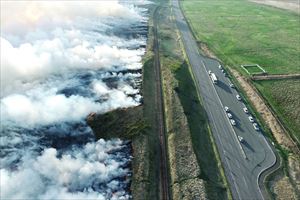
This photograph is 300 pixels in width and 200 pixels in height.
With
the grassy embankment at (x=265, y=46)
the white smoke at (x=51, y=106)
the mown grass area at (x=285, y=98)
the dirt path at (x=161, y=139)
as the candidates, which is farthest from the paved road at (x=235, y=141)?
the white smoke at (x=51, y=106)

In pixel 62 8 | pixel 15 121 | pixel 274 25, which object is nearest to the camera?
pixel 15 121

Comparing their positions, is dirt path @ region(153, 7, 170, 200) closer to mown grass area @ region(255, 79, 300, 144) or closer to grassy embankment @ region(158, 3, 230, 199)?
grassy embankment @ region(158, 3, 230, 199)

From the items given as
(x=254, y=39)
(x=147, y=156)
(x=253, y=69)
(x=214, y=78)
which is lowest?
(x=147, y=156)

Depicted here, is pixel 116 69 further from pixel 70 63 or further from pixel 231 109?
pixel 231 109

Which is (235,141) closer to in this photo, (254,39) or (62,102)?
(62,102)

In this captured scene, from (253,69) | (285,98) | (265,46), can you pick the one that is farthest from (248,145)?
(265,46)

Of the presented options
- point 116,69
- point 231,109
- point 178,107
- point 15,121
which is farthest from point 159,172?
point 116,69

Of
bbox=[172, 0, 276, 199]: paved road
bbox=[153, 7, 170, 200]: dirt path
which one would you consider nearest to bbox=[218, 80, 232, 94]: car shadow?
bbox=[172, 0, 276, 199]: paved road
